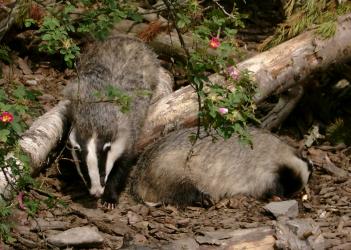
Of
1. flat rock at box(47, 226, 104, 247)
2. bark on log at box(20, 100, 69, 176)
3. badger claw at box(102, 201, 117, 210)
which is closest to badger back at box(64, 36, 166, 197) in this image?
bark on log at box(20, 100, 69, 176)

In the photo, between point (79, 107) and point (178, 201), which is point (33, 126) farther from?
point (178, 201)

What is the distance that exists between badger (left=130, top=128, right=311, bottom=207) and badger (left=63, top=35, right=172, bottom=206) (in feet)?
0.81

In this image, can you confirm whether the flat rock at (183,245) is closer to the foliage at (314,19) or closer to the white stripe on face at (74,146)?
the white stripe on face at (74,146)

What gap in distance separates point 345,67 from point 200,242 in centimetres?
338

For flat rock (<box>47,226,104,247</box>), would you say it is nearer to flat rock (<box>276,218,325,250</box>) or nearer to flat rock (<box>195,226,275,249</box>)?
flat rock (<box>195,226,275,249</box>)

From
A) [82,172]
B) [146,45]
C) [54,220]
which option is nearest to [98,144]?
[82,172]

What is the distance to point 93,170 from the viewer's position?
17.6 ft

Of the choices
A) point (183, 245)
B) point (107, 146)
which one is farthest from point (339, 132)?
point (183, 245)

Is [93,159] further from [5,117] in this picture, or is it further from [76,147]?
[5,117]

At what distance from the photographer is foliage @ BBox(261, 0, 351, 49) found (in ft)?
21.0

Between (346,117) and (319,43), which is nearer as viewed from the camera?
(319,43)

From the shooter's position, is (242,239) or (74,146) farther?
(74,146)

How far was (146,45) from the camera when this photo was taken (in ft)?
23.4

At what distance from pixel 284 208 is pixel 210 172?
0.75 m
